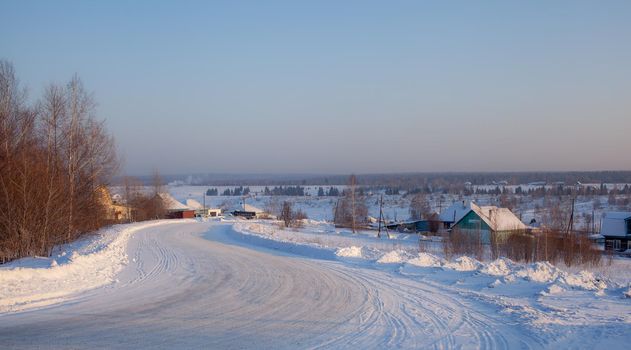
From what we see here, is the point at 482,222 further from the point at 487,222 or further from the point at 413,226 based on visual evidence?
the point at 413,226

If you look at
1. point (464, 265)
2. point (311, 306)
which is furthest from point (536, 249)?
point (311, 306)

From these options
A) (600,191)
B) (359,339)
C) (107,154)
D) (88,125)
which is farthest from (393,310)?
(600,191)

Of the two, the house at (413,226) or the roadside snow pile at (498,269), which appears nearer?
the roadside snow pile at (498,269)

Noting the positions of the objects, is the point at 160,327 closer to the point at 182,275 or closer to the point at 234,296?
the point at 234,296

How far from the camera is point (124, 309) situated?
34.3 ft

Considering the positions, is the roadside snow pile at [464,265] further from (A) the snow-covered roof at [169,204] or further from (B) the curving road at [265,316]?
(A) the snow-covered roof at [169,204]

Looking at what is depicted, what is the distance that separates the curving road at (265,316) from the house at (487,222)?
1305 inches

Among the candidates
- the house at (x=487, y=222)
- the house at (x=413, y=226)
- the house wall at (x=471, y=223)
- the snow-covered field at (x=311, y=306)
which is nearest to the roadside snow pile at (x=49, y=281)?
the snow-covered field at (x=311, y=306)

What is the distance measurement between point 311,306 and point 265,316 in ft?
4.22

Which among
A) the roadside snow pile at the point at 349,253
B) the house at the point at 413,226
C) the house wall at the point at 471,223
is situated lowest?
the house at the point at 413,226

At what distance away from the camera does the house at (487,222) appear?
4539cm

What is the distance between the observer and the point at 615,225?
48.0 m

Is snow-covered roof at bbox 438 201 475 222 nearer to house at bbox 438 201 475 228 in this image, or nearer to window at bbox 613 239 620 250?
house at bbox 438 201 475 228

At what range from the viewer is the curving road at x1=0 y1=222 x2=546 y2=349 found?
8.00 meters
